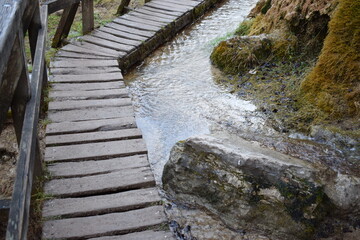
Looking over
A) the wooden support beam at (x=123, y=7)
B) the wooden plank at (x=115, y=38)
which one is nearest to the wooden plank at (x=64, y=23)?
the wooden plank at (x=115, y=38)

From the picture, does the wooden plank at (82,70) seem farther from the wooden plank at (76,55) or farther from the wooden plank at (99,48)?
the wooden plank at (99,48)

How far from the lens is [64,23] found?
711cm

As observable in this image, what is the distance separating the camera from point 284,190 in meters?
3.73

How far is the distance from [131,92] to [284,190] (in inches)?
129

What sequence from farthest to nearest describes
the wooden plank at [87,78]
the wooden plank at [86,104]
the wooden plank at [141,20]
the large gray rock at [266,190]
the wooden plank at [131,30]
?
1. the wooden plank at [141,20]
2. the wooden plank at [131,30]
3. the wooden plank at [87,78]
4. the wooden plank at [86,104]
5. the large gray rock at [266,190]

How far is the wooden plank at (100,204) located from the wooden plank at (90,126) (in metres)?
1.21

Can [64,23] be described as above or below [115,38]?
above

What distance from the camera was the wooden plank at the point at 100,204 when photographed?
349 cm

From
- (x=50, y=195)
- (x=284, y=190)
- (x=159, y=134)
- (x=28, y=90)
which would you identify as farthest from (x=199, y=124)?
(x=28, y=90)

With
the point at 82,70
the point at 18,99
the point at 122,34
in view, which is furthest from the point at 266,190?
the point at 122,34

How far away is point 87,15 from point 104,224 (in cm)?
518

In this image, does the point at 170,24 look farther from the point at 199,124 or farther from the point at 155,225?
the point at 155,225

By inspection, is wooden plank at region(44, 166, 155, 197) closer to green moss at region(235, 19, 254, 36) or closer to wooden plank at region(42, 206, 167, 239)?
wooden plank at region(42, 206, 167, 239)

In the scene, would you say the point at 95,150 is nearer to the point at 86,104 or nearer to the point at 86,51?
the point at 86,104
